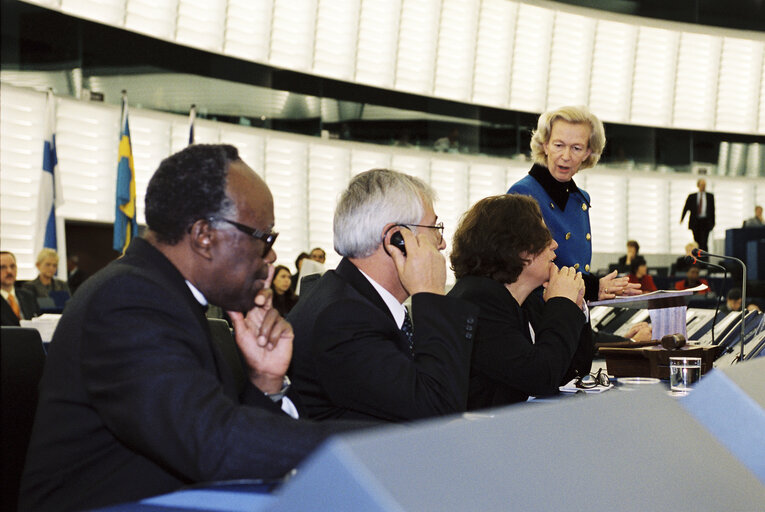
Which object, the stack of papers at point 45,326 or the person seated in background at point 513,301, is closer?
the person seated in background at point 513,301

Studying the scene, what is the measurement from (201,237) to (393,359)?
511mm

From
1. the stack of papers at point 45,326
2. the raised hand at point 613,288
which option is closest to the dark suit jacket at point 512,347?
the raised hand at point 613,288

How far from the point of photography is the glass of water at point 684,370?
2588mm

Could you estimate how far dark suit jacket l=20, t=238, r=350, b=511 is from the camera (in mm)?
1093

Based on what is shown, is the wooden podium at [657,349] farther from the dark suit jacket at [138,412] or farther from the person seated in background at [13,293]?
the person seated in background at [13,293]

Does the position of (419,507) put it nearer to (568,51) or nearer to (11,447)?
(11,447)

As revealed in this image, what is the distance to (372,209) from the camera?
2.07 m

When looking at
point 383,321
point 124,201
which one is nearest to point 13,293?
point 124,201

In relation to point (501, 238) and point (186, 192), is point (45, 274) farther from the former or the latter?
point (186, 192)

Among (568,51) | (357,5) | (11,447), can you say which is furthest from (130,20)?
(11,447)

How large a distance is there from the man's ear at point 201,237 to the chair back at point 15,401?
43cm

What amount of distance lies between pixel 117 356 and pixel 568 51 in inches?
637

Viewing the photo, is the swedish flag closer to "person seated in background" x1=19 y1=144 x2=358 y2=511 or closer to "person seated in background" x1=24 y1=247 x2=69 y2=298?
"person seated in background" x1=24 y1=247 x2=69 y2=298

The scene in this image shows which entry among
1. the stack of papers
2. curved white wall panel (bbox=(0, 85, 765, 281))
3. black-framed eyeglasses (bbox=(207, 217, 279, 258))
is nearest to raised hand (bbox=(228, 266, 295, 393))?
black-framed eyeglasses (bbox=(207, 217, 279, 258))
